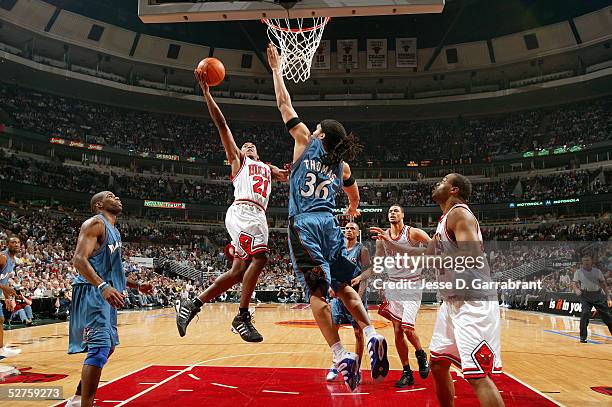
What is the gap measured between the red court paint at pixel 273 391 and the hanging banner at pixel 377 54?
2864cm

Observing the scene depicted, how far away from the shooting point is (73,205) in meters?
30.4

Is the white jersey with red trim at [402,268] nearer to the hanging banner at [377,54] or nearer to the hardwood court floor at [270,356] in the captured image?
the hardwood court floor at [270,356]

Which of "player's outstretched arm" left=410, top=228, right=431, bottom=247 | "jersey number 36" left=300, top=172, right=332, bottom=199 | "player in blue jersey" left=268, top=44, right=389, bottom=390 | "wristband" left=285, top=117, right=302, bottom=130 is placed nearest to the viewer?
"player in blue jersey" left=268, top=44, right=389, bottom=390

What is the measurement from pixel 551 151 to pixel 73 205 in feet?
103

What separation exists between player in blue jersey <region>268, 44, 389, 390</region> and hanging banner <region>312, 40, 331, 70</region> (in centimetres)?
2968

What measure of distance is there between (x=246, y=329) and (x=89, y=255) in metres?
1.66

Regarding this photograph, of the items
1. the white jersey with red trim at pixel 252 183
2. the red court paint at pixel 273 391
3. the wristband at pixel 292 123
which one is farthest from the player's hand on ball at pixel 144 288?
the wristband at pixel 292 123

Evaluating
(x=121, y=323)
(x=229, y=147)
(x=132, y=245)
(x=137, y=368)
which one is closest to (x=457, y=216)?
(x=229, y=147)

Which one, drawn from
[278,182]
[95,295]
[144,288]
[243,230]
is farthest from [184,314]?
[278,182]

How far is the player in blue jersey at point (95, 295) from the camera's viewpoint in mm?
4152

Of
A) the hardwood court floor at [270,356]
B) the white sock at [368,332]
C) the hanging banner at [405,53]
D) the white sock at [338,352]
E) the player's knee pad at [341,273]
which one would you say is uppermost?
the hanging banner at [405,53]

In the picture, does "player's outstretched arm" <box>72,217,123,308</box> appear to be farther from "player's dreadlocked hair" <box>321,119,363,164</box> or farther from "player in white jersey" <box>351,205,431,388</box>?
"player in white jersey" <box>351,205,431,388</box>

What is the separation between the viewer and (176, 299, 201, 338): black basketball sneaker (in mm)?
4949

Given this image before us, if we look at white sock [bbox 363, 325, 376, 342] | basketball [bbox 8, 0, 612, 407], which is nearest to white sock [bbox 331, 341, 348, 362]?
white sock [bbox 363, 325, 376, 342]
